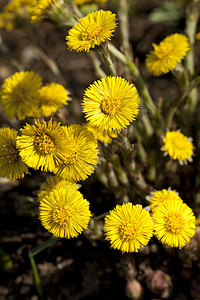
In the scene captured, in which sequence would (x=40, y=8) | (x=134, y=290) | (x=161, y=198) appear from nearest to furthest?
(x=161, y=198)
(x=40, y=8)
(x=134, y=290)

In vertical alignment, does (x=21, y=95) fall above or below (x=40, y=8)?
below

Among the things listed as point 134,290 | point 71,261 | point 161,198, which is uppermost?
point 161,198

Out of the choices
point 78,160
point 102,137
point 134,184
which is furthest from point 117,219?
point 134,184

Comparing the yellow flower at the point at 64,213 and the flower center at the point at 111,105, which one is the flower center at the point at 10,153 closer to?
the yellow flower at the point at 64,213

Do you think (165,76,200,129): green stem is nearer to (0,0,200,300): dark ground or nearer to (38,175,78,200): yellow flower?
(0,0,200,300): dark ground

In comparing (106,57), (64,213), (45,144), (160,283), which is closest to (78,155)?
(45,144)

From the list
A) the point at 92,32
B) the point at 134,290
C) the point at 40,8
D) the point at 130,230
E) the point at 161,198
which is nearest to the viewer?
the point at 130,230

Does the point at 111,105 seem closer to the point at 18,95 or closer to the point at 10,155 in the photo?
the point at 10,155
